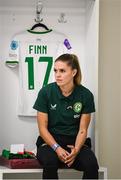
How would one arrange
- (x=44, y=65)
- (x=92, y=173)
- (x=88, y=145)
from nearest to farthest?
(x=92, y=173) → (x=88, y=145) → (x=44, y=65)

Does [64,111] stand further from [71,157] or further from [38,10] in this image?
[38,10]

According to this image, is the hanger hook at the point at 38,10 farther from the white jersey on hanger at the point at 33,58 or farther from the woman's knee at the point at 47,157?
the woman's knee at the point at 47,157

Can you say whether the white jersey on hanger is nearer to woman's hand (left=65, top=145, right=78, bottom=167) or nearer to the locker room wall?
the locker room wall

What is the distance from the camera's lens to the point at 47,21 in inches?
122

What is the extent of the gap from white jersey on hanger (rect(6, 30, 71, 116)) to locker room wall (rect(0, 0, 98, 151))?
0.07 m

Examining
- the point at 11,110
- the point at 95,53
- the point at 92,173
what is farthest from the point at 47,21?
the point at 92,173

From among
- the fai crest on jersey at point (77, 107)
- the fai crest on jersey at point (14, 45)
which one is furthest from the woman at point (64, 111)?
the fai crest on jersey at point (14, 45)

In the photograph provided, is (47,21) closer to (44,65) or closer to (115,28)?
(44,65)

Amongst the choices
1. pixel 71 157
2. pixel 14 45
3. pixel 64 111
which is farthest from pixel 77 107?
pixel 14 45

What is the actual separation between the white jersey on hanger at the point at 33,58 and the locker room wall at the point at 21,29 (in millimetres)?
72

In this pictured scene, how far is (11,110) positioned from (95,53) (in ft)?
2.90

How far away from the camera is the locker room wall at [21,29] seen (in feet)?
10.0

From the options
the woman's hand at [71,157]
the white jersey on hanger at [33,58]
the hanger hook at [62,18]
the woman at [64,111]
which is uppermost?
the hanger hook at [62,18]

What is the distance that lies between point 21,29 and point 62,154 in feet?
4.05
